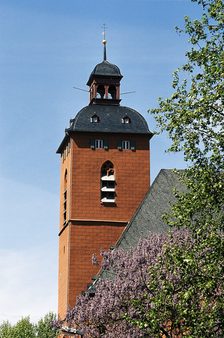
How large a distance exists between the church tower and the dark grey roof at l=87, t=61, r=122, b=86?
0.37 meters

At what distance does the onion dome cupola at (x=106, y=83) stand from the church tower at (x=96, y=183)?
0.09m

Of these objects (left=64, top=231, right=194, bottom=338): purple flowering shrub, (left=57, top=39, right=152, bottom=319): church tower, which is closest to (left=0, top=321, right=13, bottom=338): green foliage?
(left=57, top=39, right=152, bottom=319): church tower

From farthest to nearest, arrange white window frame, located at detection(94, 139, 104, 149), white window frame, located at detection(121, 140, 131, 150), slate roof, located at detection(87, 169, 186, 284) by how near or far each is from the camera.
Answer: white window frame, located at detection(121, 140, 131, 150) → white window frame, located at detection(94, 139, 104, 149) → slate roof, located at detection(87, 169, 186, 284)

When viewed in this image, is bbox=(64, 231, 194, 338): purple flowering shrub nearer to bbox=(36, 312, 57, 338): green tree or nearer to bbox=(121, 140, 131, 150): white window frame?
bbox=(121, 140, 131, 150): white window frame

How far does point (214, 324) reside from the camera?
17672 millimetres

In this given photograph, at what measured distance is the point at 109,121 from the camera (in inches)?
1991

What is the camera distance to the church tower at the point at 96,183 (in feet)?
156

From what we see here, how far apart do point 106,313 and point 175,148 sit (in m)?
14.7

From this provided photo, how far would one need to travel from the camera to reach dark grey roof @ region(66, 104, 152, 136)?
50.0m

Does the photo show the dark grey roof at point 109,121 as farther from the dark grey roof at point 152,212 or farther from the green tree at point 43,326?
the green tree at point 43,326

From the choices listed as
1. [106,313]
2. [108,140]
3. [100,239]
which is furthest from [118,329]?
[108,140]

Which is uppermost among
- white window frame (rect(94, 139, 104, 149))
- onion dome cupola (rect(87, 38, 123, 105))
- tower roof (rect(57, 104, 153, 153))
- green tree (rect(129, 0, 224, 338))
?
onion dome cupola (rect(87, 38, 123, 105))

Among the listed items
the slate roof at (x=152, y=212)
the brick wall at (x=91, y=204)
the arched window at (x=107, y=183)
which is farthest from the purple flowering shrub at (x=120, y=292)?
the arched window at (x=107, y=183)

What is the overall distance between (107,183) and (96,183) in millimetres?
841
